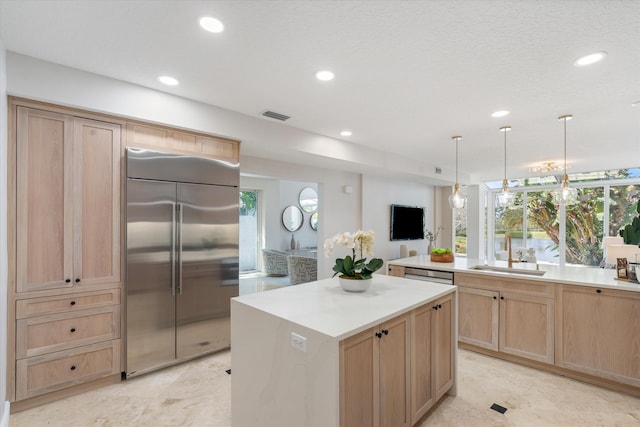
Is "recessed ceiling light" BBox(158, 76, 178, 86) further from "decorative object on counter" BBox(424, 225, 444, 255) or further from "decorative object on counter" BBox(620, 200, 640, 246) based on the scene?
"decorative object on counter" BBox(424, 225, 444, 255)

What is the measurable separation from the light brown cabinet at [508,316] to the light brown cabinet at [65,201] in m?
3.46

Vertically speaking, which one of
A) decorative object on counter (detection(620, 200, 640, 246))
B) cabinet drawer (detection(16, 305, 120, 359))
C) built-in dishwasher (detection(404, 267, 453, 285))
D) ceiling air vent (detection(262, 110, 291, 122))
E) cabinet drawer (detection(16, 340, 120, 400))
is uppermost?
ceiling air vent (detection(262, 110, 291, 122))

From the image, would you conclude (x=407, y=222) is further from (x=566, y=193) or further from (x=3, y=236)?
(x=3, y=236)

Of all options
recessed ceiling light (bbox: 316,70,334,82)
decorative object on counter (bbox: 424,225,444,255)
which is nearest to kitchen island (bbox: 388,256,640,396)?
recessed ceiling light (bbox: 316,70,334,82)

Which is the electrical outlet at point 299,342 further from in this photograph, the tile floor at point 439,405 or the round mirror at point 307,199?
the round mirror at point 307,199

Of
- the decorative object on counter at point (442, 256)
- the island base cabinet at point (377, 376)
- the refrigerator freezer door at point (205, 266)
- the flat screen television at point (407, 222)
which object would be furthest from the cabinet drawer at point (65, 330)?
the flat screen television at point (407, 222)

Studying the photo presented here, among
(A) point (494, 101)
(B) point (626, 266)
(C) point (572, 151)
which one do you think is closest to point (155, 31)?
(A) point (494, 101)

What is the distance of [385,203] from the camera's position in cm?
636

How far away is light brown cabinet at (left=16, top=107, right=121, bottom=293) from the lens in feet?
7.38

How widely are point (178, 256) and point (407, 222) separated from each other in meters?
5.18

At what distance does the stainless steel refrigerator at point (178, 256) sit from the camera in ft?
8.75

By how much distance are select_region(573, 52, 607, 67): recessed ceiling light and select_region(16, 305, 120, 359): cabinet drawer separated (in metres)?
4.04

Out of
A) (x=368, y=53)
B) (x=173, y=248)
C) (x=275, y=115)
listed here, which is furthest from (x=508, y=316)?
(x=173, y=248)

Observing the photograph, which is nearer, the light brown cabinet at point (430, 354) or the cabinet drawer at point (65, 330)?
the light brown cabinet at point (430, 354)
